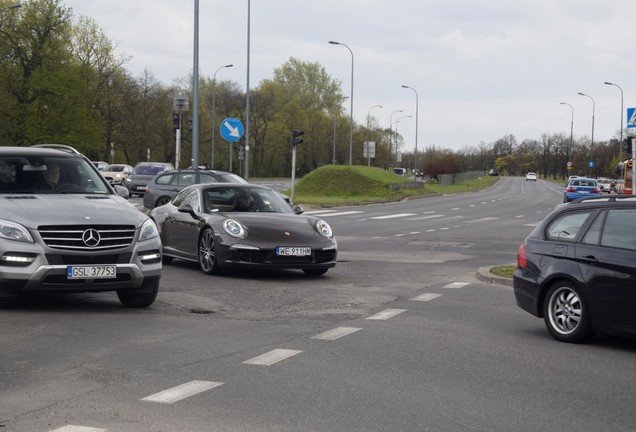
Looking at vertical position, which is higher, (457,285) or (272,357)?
(272,357)

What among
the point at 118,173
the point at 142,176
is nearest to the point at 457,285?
the point at 142,176

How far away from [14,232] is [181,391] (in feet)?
12.6

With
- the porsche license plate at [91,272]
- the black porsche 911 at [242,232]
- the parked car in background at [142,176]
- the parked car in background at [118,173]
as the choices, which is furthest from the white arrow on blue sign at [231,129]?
the parked car in background at [118,173]

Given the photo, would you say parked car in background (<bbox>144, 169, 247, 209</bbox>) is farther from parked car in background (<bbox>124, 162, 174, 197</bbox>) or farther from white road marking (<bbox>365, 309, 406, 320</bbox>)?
white road marking (<bbox>365, 309, 406, 320</bbox>)

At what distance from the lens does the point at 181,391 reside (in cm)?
616

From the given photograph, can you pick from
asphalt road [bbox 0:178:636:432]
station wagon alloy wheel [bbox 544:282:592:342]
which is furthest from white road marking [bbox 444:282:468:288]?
station wagon alloy wheel [bbox 544:282:592:342]

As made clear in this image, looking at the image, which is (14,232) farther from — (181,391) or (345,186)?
(345,186)

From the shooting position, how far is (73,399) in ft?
19.5

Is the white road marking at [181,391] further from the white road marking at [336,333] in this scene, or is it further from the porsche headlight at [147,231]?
the porsche headlight at [147,231]

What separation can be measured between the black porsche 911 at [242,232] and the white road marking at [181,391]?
22.0 feet

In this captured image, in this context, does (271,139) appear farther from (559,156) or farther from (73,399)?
(73,399)

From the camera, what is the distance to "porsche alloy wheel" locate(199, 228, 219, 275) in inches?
534

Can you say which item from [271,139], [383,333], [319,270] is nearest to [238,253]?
[319,270]

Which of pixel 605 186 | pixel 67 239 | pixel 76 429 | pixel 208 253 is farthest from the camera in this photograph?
pixel 605 186
